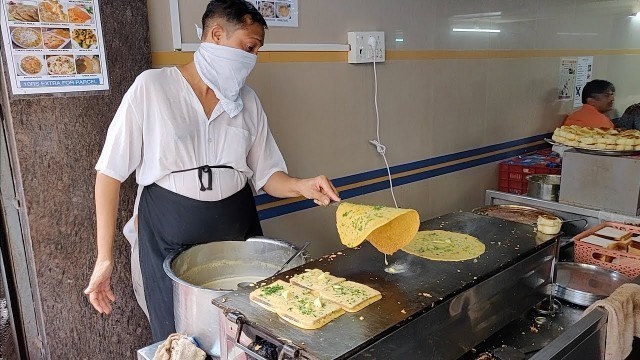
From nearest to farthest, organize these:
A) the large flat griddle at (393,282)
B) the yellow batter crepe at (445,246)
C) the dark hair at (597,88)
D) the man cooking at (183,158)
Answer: the large flat griddle at (393,282) → the yellow batter crepe at (445,246) → the man cooking at (183,158) → the dark hair at (597,88)

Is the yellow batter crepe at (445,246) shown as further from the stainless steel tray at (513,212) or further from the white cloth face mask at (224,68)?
the stainless steel tray at (513,212)

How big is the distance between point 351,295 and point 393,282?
0.17m

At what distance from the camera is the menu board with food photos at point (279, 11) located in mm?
2315

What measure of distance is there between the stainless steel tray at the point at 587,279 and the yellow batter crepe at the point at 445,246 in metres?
0.58

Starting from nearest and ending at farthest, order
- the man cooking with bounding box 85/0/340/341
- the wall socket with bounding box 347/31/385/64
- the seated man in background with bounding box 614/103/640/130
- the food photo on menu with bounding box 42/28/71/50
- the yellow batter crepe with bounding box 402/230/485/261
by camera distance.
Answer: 1. the yellow batter crepe with bounding box 402/230/485/261
2. the man cooking with bounding box 85/0/340/341
3. the food photo on menu with bounding box 42/28/71/50
4. the wall socket with bounding box 347/31/385/64
5. the seated man in background with bounding box 614/103/640/130

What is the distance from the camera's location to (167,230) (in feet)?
5.68

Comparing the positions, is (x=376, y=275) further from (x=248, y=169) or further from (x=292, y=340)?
(x=248, y=169)

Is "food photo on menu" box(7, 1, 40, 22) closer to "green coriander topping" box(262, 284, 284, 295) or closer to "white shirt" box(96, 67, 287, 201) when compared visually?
"white shirt" box(96, 67, 287, 201)

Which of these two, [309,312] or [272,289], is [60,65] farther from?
[309,312]

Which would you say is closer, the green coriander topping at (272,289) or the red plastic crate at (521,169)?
the green coriander topping at (272,289)

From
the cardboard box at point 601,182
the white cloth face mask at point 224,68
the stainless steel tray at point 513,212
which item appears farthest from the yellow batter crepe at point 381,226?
the cardboard box at point 601,182

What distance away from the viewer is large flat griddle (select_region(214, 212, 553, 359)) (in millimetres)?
1088

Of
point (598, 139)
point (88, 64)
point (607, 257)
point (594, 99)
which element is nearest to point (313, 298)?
point (88, 64)

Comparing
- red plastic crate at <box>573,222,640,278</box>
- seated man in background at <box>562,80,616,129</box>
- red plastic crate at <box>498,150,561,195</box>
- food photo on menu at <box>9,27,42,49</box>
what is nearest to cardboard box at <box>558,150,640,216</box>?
red plastic crate at <box>573,222,640,278</box>
